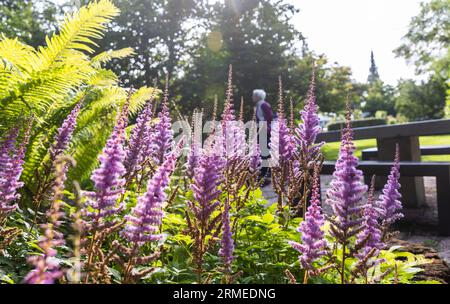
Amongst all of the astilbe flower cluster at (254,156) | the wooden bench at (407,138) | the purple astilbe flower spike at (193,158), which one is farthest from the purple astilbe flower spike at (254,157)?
the wooden bench at (407,138)

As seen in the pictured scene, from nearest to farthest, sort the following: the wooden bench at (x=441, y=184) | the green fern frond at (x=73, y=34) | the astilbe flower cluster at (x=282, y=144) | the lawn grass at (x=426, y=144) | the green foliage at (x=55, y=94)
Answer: the astilbe flower cluster at (x=282, y=144), the green foliage at (x=55, y=94), the green fern frond at (x=73, y=34), the wooden bench at (x=441, y=184), the lawn grass at (x=426, y=144)

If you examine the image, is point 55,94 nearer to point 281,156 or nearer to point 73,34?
point 73,34

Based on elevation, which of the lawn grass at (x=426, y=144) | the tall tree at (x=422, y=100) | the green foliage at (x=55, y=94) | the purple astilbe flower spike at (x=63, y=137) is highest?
the tall tree at (x=422, y=100)

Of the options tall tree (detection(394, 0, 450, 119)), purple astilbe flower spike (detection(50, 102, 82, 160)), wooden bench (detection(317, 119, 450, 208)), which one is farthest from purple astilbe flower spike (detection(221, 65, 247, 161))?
tall tree (detection(394, 0, 450, 119))

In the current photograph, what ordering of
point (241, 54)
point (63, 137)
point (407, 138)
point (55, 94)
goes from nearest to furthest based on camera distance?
point (63, 137), point (55, 94), point (407, 138), point (241, 54)

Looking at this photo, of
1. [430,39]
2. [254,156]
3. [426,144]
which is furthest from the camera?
[430,39]

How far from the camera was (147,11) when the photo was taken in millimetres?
20625

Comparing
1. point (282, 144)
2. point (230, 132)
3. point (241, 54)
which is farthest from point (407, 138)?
point (241, 54)

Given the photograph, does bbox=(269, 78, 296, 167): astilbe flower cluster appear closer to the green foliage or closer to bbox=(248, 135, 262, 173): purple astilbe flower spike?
bbox=(248, 135, 262, 173): purple astilbe flower spike

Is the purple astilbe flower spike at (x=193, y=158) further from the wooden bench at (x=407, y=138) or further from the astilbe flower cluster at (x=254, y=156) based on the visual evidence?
the wooden bench at (x=407, y=138)
